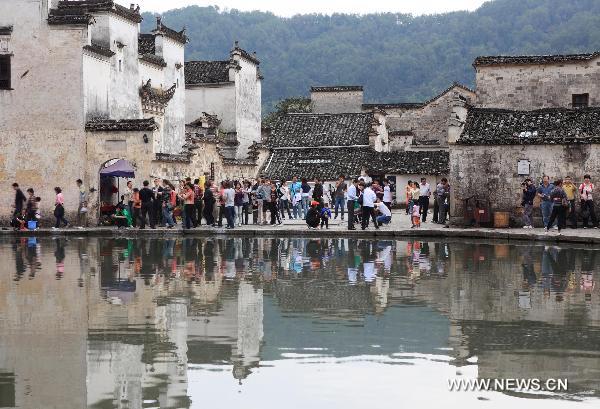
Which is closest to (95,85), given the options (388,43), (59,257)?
(59,257)

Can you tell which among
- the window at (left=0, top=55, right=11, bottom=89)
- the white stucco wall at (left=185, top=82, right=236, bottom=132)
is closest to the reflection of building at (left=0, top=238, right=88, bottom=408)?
the window at (left=0, top=55, right=11, bottom=89)

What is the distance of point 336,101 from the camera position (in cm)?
7344

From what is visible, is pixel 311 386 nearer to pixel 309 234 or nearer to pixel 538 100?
pixel 309 234

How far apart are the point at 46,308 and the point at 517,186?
19.9m

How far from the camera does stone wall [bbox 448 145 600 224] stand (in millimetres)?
30375

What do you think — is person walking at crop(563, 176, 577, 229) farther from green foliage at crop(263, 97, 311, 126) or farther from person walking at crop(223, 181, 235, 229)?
green foliage at crop(263, 97, 311, 126)

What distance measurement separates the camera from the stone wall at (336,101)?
72.7m

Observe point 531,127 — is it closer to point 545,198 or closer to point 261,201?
point 545,198

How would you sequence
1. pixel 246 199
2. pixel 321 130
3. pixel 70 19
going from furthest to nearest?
1. pixel 321 130
2. pixel 246 199
3. pixel 70 19

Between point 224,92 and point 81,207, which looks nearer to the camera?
point 81,207

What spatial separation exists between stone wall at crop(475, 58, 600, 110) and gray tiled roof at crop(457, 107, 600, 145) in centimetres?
388

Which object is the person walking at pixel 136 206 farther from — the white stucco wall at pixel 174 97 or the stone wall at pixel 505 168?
the white stucco wall at pixel 174 97

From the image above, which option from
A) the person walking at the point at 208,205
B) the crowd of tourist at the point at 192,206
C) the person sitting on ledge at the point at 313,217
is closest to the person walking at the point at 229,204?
the crowd of tourist at the point at 192,206

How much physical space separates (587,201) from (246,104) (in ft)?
118
